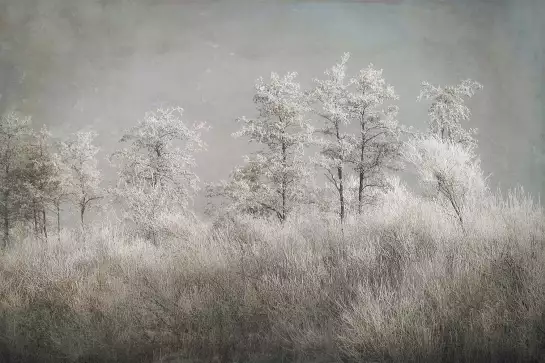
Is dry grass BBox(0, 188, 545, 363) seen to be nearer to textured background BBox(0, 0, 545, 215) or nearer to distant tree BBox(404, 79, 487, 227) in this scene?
distant tree BBox(404, 79, 487, 227)

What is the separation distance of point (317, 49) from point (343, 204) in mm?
2075

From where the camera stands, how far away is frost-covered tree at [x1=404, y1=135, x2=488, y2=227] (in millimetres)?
5000

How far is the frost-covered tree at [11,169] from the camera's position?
585cm

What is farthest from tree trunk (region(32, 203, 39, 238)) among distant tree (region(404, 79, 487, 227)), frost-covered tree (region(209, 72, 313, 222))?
distant tree (region(404, 79, 487, 227))

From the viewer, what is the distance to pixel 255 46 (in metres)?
5.92

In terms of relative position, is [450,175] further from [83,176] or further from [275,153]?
[83,176]

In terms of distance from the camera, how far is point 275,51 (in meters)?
6.07

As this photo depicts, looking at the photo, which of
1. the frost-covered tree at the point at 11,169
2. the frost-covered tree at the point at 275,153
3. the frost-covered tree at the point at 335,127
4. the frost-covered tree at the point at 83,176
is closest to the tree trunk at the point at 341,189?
the frost-covered tree at the point at 335,127

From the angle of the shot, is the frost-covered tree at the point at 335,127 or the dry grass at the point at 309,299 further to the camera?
the frost-covered tree at the point at 335,127

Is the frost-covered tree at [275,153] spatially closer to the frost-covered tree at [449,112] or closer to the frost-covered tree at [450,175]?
the frost-covered tree at [450,175]

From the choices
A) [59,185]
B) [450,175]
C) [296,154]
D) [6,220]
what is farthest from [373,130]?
[6,220]

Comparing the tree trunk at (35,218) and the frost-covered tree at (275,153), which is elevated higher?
the frost-covered tree at (275,153)

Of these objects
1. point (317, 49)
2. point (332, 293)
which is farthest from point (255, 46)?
point (332, 293)

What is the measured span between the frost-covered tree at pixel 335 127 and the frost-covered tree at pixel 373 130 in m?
0.11
